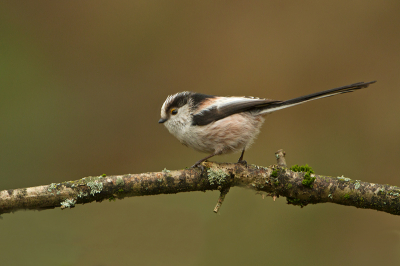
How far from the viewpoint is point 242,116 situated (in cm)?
316

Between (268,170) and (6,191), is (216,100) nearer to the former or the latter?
(268,170)

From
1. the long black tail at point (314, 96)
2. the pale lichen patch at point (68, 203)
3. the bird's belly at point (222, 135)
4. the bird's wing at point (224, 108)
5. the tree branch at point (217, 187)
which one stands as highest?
the long black tail at point (314, 96)

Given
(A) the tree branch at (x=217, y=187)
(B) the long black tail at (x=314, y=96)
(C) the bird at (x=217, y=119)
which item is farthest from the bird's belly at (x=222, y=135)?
(A) the tree branch at (x=217, y=187)

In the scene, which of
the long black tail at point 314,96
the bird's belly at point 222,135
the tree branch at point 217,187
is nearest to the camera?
the tree branch at point 217,187

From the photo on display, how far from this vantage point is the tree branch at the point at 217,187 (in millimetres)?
2158

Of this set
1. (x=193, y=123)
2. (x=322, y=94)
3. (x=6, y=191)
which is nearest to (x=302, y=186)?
(x=322, y=94)

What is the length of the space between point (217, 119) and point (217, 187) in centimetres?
74

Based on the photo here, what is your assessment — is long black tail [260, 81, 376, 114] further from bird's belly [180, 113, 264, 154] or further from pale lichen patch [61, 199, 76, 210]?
pale lichen patch [61, 199, 76, 210]

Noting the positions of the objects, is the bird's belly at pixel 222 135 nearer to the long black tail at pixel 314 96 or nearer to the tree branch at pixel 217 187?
the long black tail at pixel 314 96

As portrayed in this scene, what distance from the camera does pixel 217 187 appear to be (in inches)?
104

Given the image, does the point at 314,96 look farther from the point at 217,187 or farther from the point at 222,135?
the point at 217,187

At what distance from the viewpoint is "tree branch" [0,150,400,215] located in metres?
2.16

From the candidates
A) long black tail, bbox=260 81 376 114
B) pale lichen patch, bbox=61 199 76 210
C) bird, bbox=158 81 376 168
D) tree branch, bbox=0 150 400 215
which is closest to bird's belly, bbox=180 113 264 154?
bird, bbox=158 81 376 168

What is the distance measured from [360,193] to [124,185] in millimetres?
1871
